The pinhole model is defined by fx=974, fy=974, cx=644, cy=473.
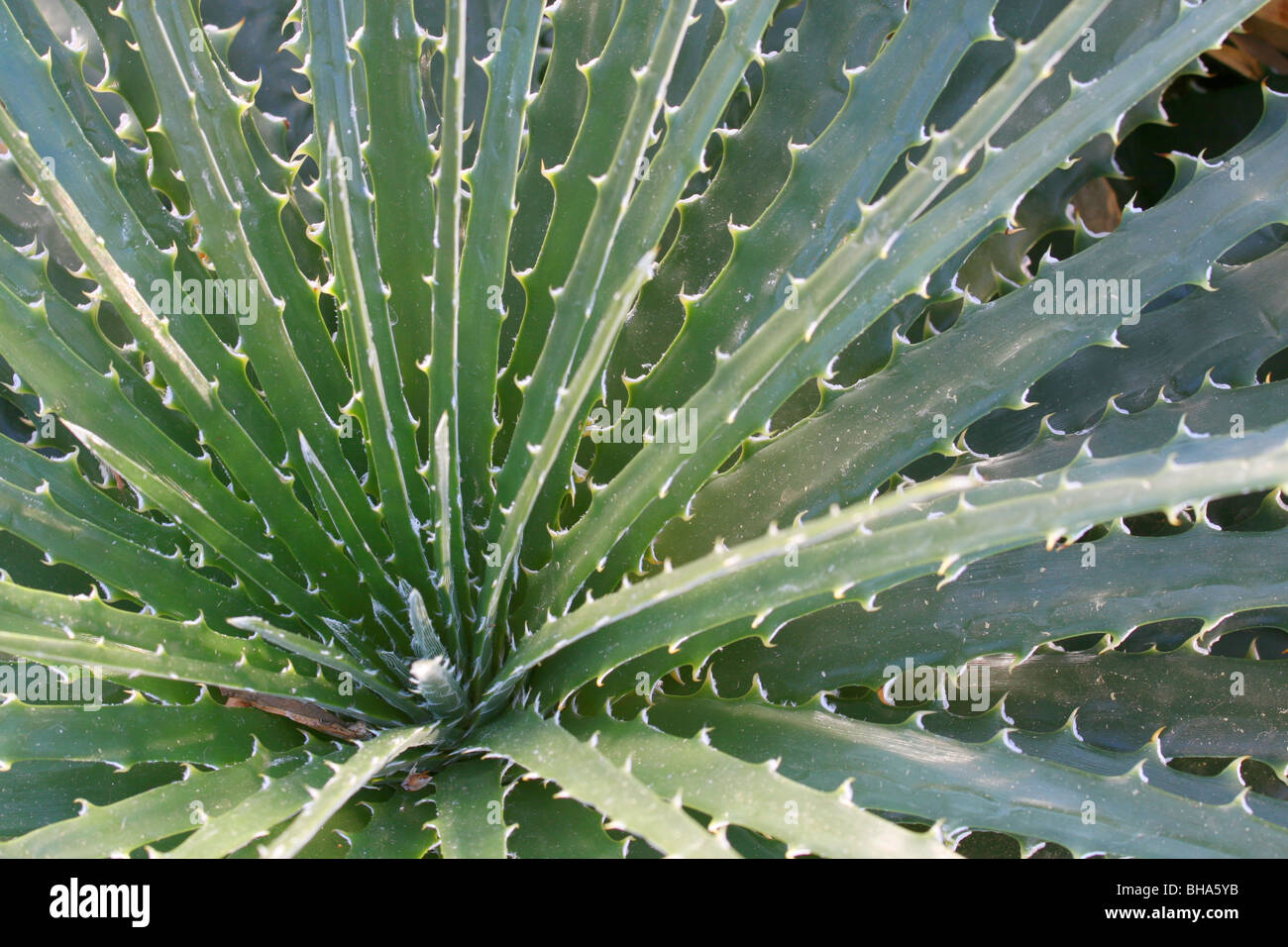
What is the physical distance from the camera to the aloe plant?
0.72 metres

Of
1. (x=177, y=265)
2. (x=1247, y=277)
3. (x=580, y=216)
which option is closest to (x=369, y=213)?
(x=580, y=216)

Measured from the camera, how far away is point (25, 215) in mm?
1084

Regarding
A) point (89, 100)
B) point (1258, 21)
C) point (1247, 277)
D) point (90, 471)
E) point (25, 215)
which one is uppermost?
point (1258, 21)

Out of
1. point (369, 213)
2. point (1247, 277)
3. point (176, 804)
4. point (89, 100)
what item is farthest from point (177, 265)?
point (1247, 277)

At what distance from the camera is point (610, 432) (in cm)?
94

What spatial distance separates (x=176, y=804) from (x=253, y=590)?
23cm

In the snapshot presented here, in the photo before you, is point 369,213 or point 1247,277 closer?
point 369,213

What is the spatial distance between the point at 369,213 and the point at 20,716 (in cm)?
49

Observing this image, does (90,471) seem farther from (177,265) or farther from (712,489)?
(712,489)

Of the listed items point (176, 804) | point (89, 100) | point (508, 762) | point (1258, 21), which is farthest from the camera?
point (1258, 21)

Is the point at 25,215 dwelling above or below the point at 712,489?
above

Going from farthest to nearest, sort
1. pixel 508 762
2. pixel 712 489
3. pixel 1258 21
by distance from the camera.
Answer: pixel 1258 21
pixel 712 489
pixel 508 762

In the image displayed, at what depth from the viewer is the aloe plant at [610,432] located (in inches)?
28.2

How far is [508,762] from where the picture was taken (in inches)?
32.5
